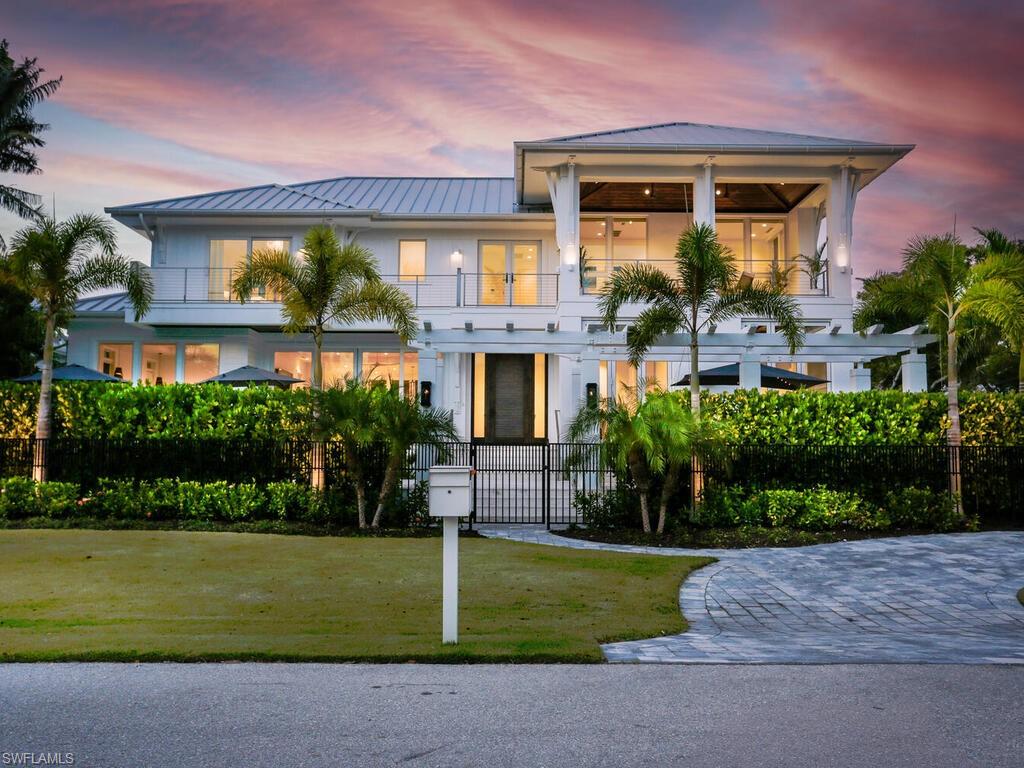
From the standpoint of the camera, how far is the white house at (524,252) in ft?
67.4

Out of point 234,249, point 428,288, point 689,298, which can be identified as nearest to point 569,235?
point 428,288

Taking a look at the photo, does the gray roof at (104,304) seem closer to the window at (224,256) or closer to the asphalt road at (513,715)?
the window at (224,256)

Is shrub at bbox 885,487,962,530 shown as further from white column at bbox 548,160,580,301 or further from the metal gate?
white column at bbox 548,160,580,301

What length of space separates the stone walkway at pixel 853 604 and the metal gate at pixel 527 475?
1332mm

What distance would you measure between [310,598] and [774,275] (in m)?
16.7

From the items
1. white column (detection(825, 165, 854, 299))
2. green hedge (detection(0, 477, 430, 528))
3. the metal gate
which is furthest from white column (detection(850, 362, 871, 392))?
green hedge (detection(0, 477, 430, 528))

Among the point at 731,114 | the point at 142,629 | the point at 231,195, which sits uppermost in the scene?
the point at 731,114

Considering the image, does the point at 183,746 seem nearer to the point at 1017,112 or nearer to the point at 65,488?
the point at 65,488

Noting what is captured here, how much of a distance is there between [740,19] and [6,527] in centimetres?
1716

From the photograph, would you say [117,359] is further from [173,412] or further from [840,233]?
[840,233]

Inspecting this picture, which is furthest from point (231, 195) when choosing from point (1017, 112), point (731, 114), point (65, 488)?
point (1017, 112)

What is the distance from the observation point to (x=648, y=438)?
12.7 m

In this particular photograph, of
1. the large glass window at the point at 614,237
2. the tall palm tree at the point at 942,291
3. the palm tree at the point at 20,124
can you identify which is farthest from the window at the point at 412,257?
the palm tree at the point at 20,124

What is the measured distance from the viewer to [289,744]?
3.94 metres
